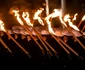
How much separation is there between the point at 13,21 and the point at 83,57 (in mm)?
1213

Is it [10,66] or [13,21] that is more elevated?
[13,21]

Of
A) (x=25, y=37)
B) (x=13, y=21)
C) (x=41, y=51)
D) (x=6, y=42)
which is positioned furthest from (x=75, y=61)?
(x=13, y=21)

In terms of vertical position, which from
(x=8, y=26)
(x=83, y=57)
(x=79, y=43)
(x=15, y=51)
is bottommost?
(x=83, y=57)

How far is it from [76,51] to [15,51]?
0.73m

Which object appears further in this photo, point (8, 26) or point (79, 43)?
point (8, 26)

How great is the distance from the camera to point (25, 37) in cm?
303

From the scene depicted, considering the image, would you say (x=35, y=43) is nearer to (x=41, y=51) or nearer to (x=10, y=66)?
(x=41, y=51)

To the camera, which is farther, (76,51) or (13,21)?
(13,21)

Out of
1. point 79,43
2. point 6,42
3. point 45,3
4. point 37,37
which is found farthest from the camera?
point 45,3

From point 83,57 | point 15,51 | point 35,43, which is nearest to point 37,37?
point 35,43

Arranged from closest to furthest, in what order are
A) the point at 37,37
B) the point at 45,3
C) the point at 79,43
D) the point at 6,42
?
the point at 79,43 → the point at 37,37 → the point at 6,42 → the point at 45,3

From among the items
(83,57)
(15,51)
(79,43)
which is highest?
(15,51)

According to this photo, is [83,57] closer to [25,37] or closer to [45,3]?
[25,37]

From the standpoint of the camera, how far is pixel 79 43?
278cm
